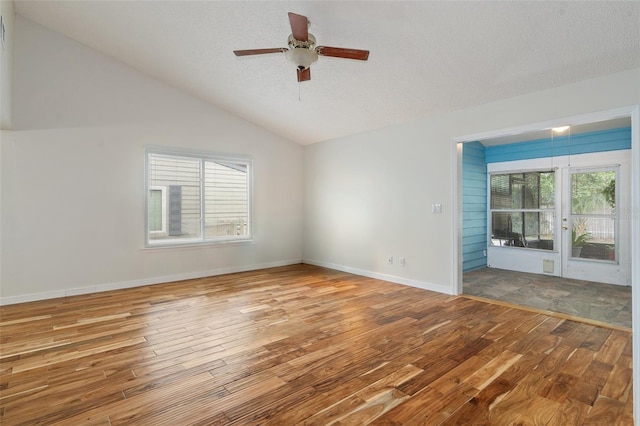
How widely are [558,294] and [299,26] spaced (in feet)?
15.2

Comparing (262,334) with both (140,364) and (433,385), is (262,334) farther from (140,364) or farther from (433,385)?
(433,385)

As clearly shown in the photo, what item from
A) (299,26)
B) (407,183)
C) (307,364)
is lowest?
(307,364)

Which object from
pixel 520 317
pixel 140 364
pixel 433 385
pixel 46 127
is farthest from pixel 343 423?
pixel 46 127

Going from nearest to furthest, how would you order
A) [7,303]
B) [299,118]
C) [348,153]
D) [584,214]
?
[7,303], [584,214], [299,118], [348,153]

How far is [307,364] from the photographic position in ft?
7.86

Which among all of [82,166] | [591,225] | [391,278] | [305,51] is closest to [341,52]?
[305,51]

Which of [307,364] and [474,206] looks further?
[474,206]

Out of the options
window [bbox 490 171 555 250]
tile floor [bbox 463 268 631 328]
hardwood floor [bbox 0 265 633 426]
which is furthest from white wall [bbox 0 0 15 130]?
window [bbox 490 171 555 250]

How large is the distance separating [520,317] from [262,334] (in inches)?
106

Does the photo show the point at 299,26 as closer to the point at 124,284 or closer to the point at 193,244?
the point at 193,244

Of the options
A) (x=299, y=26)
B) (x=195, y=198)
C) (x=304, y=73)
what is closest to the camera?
(x=299, y=26)

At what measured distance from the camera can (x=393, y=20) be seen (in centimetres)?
288

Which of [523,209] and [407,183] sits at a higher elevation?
[407,183]

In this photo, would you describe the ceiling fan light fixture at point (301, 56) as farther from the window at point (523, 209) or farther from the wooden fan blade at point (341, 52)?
the window at point (523, 209)
